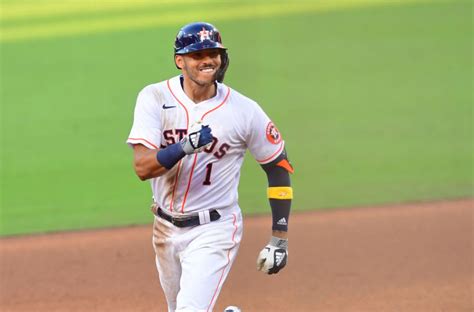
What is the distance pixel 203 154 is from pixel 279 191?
0.50m

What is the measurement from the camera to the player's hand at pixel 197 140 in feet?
14.9

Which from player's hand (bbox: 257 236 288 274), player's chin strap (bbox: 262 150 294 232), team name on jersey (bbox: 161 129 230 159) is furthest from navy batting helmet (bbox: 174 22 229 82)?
player's hand (bbox: 257 236 288 274)

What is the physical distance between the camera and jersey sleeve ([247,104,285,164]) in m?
5.05

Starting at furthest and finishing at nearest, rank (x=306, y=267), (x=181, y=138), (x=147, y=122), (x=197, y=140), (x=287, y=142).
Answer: (x=287, y=142), (x=306, y=267), (x=181, y=138), (x=147, y=122), (x=197, y=140)

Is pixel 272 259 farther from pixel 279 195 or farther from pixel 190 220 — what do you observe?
pixel 190 220

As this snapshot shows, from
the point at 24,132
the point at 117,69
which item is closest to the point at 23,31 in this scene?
the point at 117,69

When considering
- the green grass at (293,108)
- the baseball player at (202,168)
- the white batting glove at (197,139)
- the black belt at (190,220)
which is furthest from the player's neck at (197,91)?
the green grass at (293,108)

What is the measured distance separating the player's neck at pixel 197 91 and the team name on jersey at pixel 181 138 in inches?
7.8

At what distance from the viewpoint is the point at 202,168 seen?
5.02 m

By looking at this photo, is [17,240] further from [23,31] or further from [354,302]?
[23,31]

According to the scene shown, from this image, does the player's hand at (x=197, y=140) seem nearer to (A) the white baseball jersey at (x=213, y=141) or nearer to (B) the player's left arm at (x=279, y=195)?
(A) the white baseball jersey at (x=213, y=141)

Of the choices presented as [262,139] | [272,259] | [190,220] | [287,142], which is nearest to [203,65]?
[262,139]

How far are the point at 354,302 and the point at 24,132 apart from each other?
6606 mm

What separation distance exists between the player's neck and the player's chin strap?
50 centimetres
